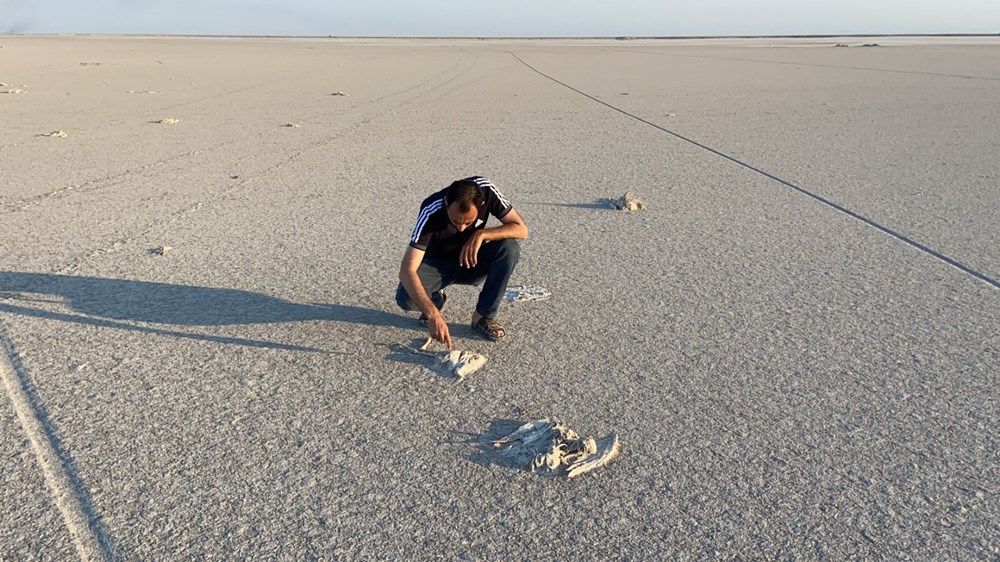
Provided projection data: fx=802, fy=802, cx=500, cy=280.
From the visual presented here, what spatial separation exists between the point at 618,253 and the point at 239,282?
2.59 m

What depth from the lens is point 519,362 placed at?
3.98 metres

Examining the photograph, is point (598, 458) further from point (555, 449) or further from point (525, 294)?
point (525, 294)

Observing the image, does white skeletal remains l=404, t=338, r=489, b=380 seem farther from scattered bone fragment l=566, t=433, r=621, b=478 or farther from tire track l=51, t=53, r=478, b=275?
tire track l=51, t=53, r=478, b=275

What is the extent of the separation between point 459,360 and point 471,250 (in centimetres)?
59

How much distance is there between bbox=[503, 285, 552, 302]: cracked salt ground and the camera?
4801 mm

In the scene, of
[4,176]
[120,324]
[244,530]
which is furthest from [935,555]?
[4,176]

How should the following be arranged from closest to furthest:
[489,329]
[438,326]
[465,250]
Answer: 1. [438,326]
2. [465,250]
3. [489,329]

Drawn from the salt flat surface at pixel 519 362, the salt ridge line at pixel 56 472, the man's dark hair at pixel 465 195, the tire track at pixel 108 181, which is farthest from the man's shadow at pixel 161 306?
the tire track at pixel 108 181

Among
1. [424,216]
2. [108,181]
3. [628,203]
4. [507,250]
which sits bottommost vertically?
[108,181]

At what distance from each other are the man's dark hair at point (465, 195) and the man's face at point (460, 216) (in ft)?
0.05

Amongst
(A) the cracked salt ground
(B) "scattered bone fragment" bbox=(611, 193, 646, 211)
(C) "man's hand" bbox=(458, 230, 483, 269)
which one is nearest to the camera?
(C) "man's hand" bbox=(458, 230, 483, 269)

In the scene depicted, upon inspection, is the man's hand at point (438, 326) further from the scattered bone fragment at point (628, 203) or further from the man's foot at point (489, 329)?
the scattered bone fragment at point (628, 203)

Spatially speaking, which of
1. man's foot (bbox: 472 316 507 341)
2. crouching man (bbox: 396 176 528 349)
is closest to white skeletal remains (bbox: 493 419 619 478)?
crouching man (bbox: 396 176 528 349)

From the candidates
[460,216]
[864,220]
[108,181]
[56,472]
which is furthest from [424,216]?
[108,181]
